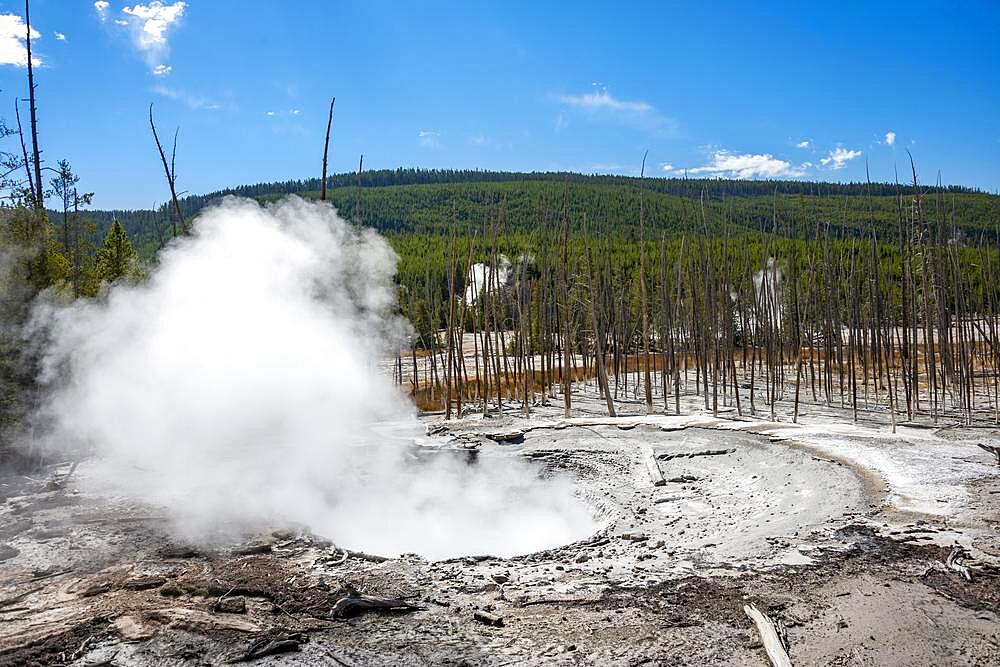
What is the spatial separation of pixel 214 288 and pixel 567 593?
922cm

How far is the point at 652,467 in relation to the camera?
39.3 feet

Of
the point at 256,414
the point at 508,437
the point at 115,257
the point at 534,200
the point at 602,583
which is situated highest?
the point at 534,200

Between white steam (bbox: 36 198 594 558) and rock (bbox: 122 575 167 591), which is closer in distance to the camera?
rock (bbox: 122 575 167 591)

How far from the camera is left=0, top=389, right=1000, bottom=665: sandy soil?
552 cm

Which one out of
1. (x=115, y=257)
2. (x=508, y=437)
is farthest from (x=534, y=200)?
(x=508, y=437)

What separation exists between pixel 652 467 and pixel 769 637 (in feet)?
21.3

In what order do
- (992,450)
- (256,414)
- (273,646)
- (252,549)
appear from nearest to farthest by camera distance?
(273,646) < (252,549) < (992,450) < (256,414)

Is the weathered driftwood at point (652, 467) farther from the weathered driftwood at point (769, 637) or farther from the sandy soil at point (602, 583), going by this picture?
the weathered driftwood at point (769, 637)

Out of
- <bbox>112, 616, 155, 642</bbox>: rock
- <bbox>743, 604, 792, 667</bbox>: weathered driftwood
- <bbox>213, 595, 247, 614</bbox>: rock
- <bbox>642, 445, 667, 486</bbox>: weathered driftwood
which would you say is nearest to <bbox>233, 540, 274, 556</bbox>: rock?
<bbox>213, 595, 247, 614</bbox>: rock

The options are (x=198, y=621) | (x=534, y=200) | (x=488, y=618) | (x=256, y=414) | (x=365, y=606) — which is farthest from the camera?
(x=534, y=200)

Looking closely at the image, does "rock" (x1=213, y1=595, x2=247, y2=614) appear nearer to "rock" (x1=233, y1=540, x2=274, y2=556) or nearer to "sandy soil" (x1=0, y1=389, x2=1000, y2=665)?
"sandy soil" (x1=0, y1=389, x2=1000, y2=665)

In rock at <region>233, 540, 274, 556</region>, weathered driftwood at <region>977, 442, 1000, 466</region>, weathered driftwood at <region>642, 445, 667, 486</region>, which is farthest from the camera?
weathered driftwood at <region>642, 445, 667, 486</region>

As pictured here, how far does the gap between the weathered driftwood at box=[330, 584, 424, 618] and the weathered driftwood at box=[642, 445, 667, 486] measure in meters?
5.97

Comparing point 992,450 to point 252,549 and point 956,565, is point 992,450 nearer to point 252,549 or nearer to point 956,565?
point 956,565
